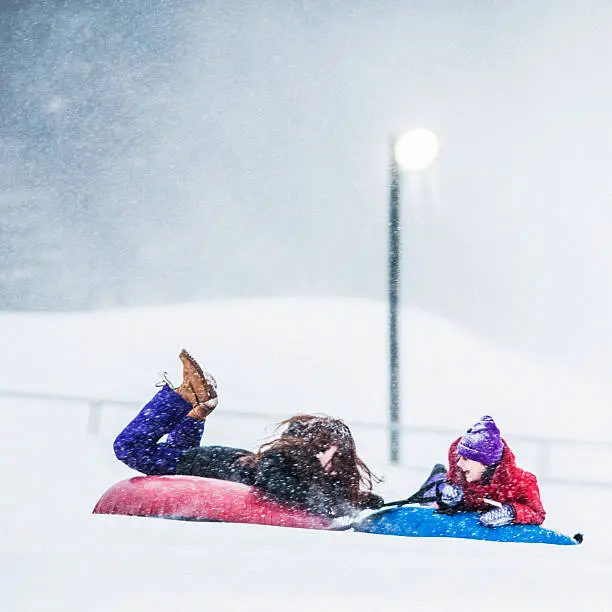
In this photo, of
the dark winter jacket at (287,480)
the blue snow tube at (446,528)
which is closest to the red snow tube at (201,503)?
the dark winter jacket at (287,480)

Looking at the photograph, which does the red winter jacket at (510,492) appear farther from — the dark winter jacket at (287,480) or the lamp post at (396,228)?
the lamp post at (396,228)

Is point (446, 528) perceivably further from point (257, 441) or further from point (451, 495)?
point (257, 441)

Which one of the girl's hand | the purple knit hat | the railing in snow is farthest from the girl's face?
the railing in snow

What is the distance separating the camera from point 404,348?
3.11m

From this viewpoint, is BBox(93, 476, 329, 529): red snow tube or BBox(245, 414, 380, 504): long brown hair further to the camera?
BBox(245, 414, 380, 504): long brown hair

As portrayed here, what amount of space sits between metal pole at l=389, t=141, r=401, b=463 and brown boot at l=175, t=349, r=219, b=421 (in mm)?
1124

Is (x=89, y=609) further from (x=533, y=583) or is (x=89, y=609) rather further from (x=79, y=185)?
(x=79, y=185)

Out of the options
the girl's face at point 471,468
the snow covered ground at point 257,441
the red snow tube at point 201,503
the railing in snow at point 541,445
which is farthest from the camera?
the railing in snow at point 541,445

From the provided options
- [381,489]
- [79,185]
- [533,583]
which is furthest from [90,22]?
[533,583]

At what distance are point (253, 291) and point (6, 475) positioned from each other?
1.52m

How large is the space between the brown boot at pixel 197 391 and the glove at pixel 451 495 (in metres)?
0.64

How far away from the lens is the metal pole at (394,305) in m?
2.76

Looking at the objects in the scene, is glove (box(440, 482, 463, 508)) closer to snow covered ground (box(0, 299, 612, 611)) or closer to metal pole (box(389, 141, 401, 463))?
snow covered ground (box(0, 299, 612, 611))

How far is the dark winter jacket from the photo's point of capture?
155 centimetres
